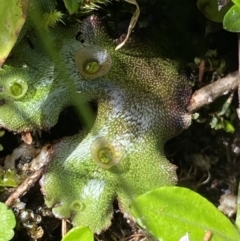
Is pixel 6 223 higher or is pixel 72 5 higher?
pixel 72 5

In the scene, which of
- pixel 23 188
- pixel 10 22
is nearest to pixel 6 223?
pixel 23 188

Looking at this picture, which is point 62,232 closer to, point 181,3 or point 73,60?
point 73,60

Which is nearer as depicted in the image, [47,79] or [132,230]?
[47,79]

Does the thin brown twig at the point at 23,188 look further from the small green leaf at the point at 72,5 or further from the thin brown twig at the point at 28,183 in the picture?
the small green leaf at the point at 72,5

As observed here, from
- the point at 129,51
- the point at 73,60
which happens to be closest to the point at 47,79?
the point at 73,60

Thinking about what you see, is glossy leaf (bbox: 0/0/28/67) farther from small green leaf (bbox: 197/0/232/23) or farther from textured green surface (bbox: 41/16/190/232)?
small green leaf (bbox: 197/0/232/23)

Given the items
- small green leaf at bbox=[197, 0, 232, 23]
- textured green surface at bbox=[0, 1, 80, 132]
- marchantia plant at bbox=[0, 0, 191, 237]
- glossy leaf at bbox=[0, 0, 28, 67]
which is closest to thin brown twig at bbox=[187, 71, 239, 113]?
marchantia plant at bbox=[0, 0, 191, 237]

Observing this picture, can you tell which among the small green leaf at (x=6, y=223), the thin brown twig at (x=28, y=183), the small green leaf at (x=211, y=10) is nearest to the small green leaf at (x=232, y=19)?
the small green leaf at (x=211, y=10)

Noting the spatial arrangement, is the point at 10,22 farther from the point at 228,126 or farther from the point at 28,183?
the point at 228,126
